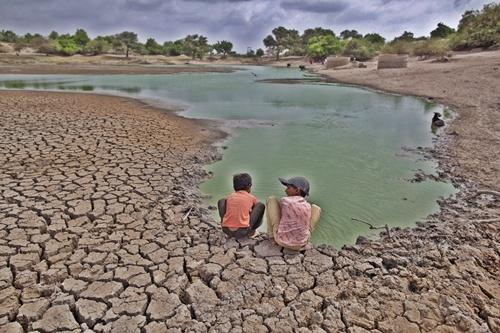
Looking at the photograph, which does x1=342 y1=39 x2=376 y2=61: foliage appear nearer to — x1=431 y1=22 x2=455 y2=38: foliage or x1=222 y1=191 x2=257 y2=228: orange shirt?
x1=431 y1=22 x2=455 y2=38: foliage

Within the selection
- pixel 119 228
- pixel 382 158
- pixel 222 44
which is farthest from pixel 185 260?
pixel 222 44

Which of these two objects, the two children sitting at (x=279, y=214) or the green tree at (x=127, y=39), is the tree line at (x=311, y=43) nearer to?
the green tree at (x=127, y=39)

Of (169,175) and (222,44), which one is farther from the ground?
(222,44)

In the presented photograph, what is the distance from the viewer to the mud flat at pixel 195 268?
2881 mm

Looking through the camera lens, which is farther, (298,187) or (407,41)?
(407,41)

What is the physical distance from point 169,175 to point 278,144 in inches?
161

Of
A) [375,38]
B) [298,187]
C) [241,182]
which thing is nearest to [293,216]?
[298,187]

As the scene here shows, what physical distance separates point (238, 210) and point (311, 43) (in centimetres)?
7509

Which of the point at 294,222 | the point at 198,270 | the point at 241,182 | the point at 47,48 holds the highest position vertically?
the point at 47,48

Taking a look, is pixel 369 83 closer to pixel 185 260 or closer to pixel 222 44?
pixel 185 260

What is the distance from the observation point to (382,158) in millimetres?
8227

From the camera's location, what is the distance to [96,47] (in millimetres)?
76250

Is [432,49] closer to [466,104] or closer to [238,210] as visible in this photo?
[466,104]

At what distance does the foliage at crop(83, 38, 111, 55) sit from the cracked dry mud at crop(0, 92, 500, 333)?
3174 inches
